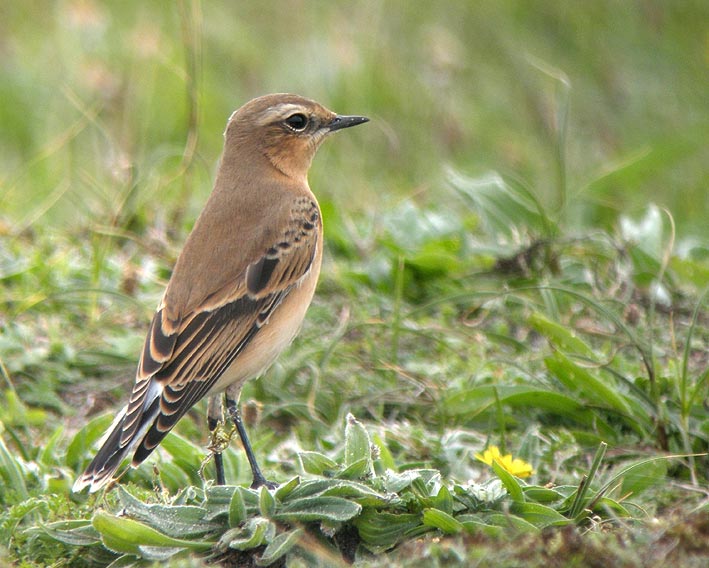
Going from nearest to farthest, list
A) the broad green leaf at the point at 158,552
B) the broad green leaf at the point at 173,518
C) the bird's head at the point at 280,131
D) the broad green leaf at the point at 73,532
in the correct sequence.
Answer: the broad green leaf at the point at 158,552
the broad green leaf at the point at 173,518
the broad green leaf at the point at 73,532
the bird's head at the point at 280,131

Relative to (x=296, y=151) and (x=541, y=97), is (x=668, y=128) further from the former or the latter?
(x=296, y=151)

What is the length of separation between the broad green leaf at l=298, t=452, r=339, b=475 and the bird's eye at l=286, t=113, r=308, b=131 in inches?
85.6

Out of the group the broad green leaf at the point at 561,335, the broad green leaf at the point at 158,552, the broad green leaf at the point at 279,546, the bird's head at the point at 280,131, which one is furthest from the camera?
the bird's head at the point at 280,131

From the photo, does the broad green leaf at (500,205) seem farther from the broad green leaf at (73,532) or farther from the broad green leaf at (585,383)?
the broad green leaf at (73,532)

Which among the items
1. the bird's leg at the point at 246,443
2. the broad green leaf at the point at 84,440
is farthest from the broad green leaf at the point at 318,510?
the broad green leaf at the point at 84,440

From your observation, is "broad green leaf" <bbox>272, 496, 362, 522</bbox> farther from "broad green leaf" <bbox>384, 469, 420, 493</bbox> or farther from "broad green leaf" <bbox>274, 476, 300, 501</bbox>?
"broad green leaf" <bbox>384, 469, 420, 493</bbox>

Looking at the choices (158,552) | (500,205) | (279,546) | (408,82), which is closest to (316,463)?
(279,546)

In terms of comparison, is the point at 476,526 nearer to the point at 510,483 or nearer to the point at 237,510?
the point at 510,483

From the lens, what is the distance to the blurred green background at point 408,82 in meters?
12.2

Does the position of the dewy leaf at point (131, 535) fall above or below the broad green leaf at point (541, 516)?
above

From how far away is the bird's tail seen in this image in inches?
192

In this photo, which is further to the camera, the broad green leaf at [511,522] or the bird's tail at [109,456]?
the bird's tail at [109,456]

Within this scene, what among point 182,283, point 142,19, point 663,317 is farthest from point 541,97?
point 182,283

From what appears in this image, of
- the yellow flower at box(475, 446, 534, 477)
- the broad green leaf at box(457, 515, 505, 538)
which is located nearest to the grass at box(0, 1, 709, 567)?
the broad green leaf at box(457, 515, 505, 538)
